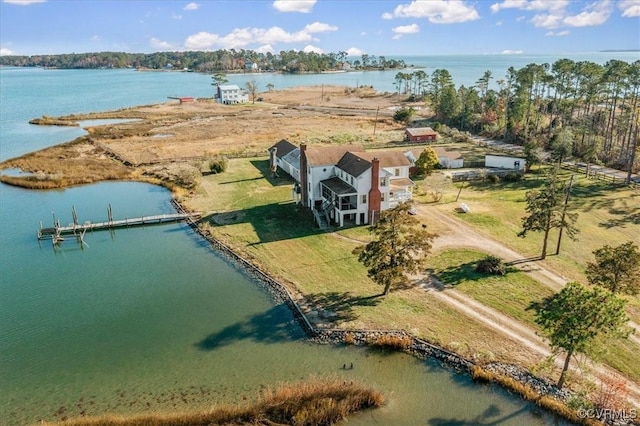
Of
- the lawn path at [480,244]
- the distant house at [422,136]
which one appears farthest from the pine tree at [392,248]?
the distant house at [422,136]

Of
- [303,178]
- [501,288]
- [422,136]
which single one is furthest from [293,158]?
[501,288]

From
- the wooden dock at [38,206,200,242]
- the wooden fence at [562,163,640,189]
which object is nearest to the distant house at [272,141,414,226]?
the wooden dock at [38,206,200,242]

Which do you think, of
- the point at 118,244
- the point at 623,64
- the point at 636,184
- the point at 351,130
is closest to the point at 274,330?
the point at 118,244

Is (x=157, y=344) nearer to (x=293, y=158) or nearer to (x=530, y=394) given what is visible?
(x=530, y=394)

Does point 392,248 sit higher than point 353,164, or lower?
lower

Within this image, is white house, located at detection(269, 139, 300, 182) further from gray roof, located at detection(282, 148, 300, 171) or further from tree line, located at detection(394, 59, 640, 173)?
tree line, located at detection(394, 59, 640, 173)

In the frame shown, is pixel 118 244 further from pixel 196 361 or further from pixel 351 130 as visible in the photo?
pixel 351 130
